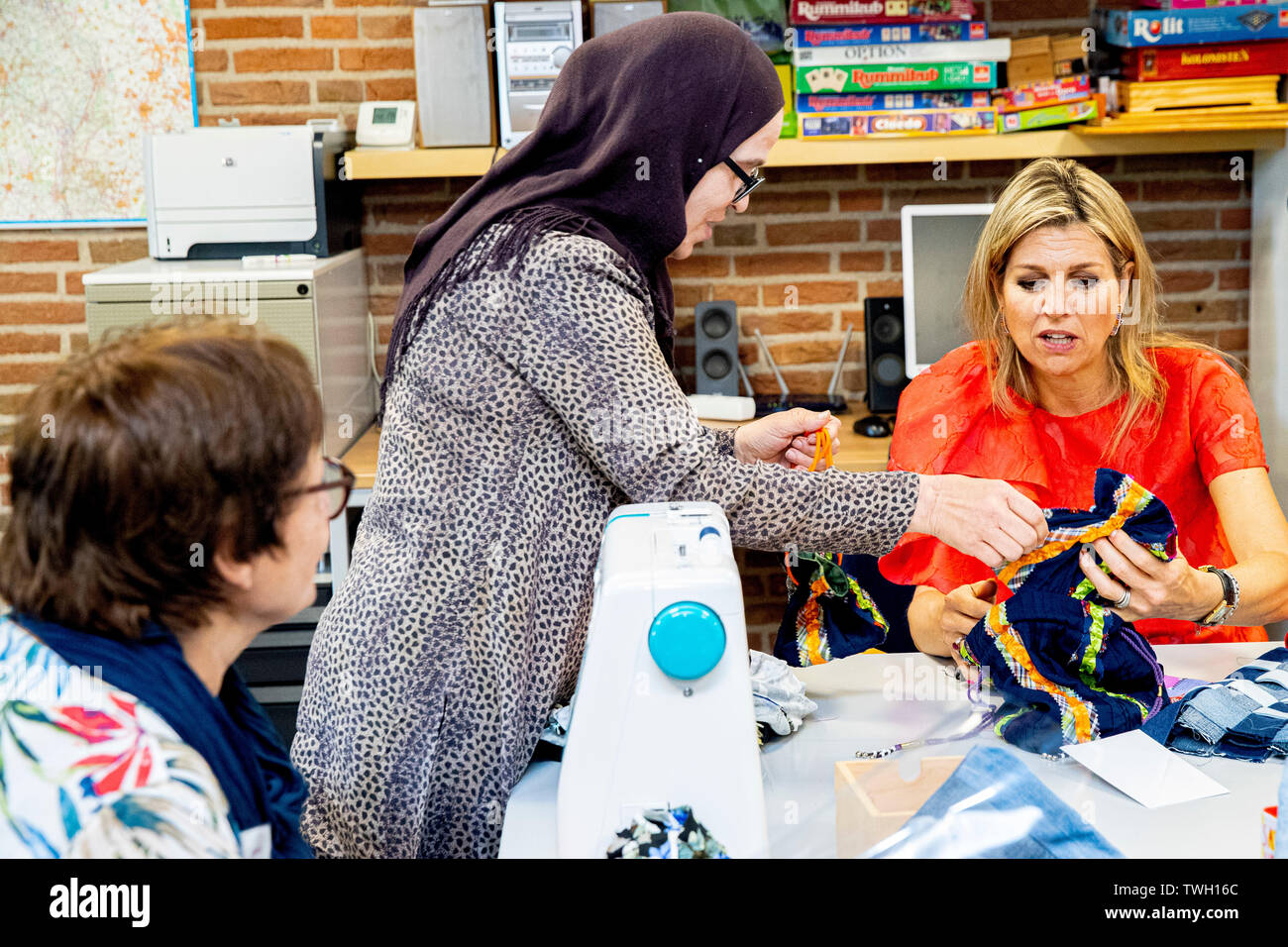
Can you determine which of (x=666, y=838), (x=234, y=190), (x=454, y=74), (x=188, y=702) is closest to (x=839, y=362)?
(x=454, y=74)

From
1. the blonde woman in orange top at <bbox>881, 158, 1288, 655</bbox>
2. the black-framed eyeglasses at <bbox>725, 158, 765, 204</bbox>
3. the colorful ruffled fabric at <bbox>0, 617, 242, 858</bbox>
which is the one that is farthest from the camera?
the blonde woman in orange top at <bbox>881, 158, 1288, 655</bbox>

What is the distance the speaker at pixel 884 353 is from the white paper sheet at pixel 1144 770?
188cm

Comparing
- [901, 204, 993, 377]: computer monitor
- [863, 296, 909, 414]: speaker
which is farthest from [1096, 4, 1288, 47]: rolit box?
[863, 296, 909, 414]: speaker

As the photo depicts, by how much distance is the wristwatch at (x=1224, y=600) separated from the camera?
63.0 inches

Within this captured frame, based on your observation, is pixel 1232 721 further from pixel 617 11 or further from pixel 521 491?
pixel 617 11

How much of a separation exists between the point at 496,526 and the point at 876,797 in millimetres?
479

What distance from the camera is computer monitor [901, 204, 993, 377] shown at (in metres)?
3.04

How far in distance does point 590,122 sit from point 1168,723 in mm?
951

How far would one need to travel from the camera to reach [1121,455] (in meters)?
1.96

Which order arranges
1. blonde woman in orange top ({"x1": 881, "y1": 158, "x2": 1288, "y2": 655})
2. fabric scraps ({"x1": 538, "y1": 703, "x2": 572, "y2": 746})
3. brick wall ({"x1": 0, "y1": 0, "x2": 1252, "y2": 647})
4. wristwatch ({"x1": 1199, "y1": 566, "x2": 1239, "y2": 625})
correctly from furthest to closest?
brick wall ({"x1": 0, "y1": 0, "x2": 1252, "y2": 647}) < blonde woman in orange top ({"x1": 881, "y1": 158, "x2": 1288, "y2": 655}) < wristwatch ({"x1": 1199, "y1": 566, "x2": 1239, "y2": 625}) < fabric scraps ({"x1": 538, "y1": 703, "x2": 572, "y2": 746})

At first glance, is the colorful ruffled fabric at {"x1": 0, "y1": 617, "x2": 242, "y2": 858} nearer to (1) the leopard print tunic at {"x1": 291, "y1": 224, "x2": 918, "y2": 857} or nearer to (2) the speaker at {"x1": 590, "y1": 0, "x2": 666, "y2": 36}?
(1) the leopard print tunic at {"x1": 291, "y1": 224, "x2": 918, "y2": 857}

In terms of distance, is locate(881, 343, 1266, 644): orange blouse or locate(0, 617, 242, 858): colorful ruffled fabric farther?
locate(881, 343, 1266, 644): orange blouse

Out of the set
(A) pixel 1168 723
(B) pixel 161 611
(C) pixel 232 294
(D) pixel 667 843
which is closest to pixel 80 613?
(B) pixel 161 611

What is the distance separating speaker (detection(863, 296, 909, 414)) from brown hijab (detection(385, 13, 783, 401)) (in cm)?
181
